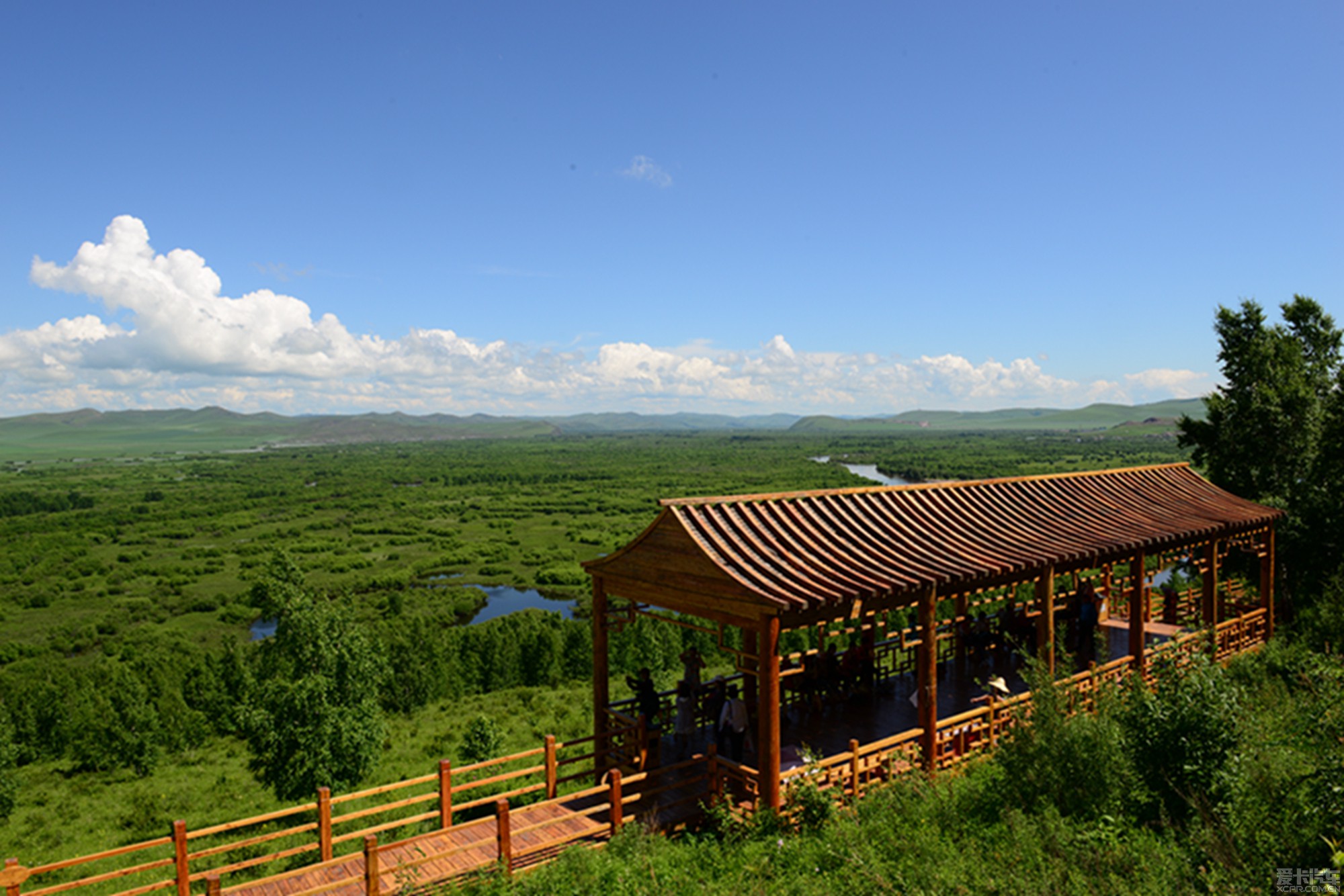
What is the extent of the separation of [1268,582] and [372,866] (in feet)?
63.5

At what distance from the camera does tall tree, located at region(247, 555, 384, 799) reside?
1764 cm

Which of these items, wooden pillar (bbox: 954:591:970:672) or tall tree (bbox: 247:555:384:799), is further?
tall tree (bbox: 247:555:384:799)

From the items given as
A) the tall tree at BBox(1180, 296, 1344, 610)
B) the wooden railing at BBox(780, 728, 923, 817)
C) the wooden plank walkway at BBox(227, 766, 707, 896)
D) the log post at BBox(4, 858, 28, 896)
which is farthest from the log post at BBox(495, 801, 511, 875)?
the tall tree at BBox(1180, 296, 1344, 610)

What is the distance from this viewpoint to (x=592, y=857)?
834 centimetres

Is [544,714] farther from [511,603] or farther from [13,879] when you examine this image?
[511,603]

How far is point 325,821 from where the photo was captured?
29.0 ft

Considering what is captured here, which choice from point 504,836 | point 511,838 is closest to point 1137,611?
point 511,838

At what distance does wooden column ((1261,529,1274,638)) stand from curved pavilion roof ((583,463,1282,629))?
286cm

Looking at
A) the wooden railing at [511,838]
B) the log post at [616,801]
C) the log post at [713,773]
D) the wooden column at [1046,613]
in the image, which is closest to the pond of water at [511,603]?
the wooden column at [1046,613]

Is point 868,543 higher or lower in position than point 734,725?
higher

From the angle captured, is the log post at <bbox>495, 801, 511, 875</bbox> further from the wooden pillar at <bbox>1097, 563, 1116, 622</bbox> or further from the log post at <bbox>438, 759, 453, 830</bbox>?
the wooden pillar at <bbox>1097, 563, 1116, 622</bbox>

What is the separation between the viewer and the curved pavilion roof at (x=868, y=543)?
9.98 m

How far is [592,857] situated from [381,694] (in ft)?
85.7

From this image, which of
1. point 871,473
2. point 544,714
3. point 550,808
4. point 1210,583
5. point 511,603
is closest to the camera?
point 550,808
